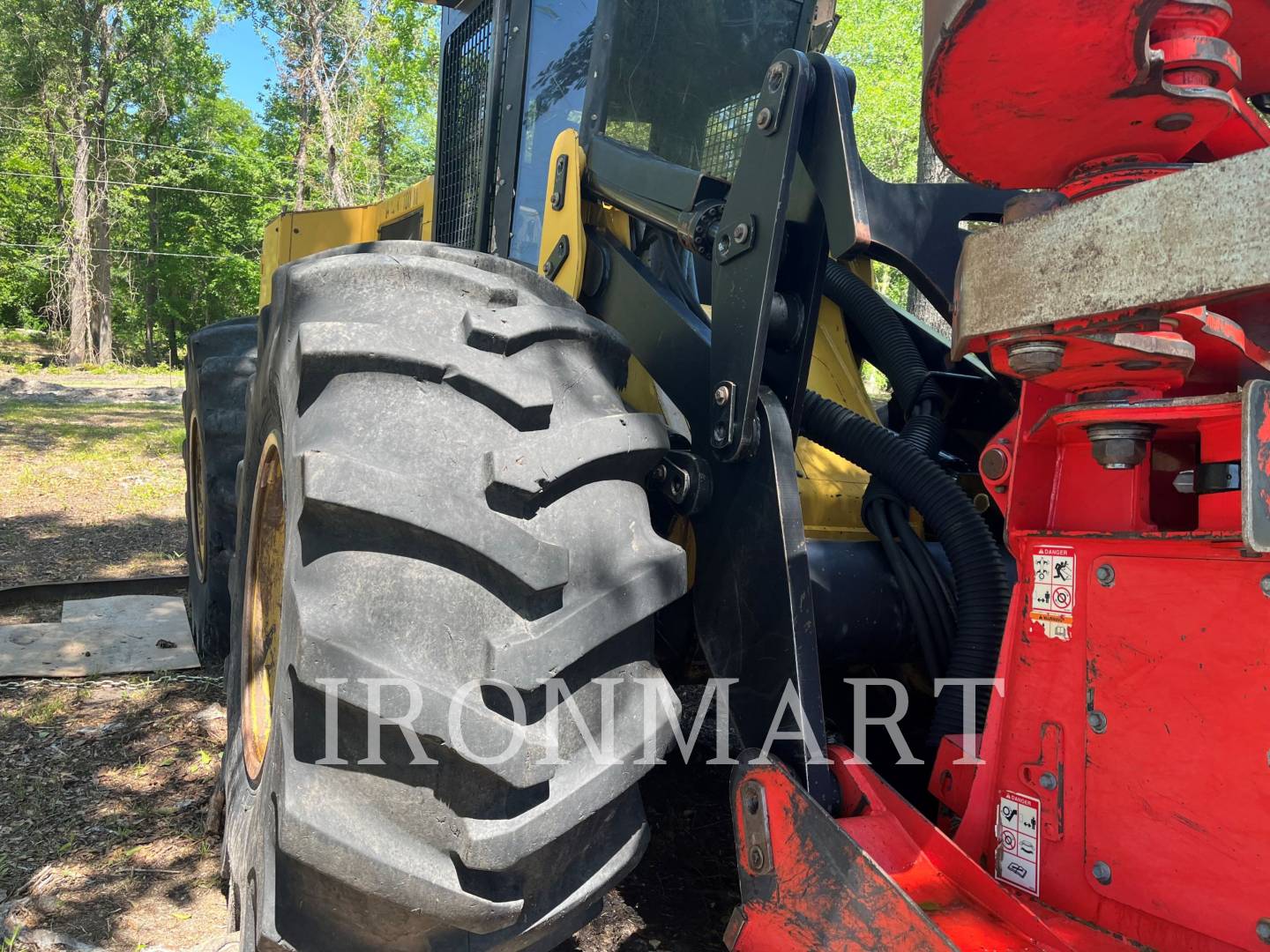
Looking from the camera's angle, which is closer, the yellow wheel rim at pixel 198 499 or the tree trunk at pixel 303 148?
the yellow wheel rim at pixel 198 499

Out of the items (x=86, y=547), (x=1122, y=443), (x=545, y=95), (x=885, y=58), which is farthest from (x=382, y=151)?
(x=1122, y=443)

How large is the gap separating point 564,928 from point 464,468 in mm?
746

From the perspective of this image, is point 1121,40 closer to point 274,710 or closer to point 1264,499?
point 1264,499

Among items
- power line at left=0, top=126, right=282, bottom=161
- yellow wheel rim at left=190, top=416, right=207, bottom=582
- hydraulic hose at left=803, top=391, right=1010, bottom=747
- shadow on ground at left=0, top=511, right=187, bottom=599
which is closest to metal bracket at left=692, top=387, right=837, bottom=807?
hydraulic hose at left=803, top=391, right=1010, bottom=747

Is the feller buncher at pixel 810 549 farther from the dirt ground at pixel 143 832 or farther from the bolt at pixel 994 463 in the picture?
the dirt ground at pixel 143 832

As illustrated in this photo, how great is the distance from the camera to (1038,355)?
1.14 m

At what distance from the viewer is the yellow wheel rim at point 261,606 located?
1.99 metres

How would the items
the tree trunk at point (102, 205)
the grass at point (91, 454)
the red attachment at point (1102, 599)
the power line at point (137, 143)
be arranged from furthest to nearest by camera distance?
the power line at point (137, 143) → the tree trunk at point (102, 205) → the grass at point (91, 454) → the red attachment at point (1102, 599)

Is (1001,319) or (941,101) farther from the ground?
(941,101)

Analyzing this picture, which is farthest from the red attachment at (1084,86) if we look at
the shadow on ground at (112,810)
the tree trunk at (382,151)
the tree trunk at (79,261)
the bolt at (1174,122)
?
the tree trunk at (382,151)

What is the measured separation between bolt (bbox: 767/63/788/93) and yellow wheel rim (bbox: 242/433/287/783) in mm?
1187

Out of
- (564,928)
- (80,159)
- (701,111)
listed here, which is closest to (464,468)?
(564,928)

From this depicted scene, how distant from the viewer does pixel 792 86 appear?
1591mm

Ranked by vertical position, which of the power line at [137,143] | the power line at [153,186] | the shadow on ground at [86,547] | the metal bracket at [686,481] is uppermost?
the power line at [137,143]
